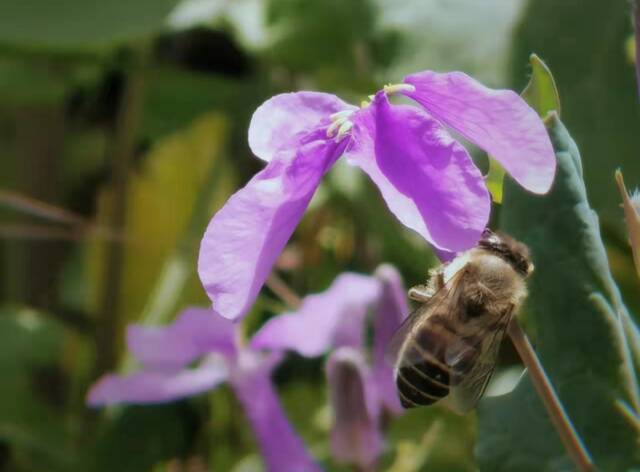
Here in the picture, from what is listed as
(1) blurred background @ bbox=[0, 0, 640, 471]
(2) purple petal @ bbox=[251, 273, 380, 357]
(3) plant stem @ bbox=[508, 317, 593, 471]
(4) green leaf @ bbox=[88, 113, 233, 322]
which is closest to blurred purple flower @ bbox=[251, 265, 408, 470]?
(2) purple petal @ bbox=[251, 273, 380, 357]

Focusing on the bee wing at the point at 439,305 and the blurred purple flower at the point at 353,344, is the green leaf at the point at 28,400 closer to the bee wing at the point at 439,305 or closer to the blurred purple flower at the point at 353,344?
the blurred purple flower at the point at 353,344

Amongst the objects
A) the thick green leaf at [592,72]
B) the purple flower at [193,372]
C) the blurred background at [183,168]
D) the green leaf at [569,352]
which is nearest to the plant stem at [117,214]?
the blurred background at [183,168]

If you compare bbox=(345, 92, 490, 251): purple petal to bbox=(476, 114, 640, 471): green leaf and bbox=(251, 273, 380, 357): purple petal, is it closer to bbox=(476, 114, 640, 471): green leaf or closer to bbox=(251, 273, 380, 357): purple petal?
bbox=(476, 114, 640, 471): green leaf

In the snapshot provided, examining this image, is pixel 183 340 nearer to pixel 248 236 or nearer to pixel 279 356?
pixel 279 356

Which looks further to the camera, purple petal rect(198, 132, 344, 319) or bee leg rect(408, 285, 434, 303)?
bee leg rect(408, 285, 434, 303)

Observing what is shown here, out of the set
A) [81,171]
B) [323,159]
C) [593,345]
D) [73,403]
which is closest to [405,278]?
[73,403]

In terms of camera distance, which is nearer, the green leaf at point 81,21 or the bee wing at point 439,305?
the bee wing at point 439,305

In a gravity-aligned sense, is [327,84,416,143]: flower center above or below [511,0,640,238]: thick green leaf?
above
